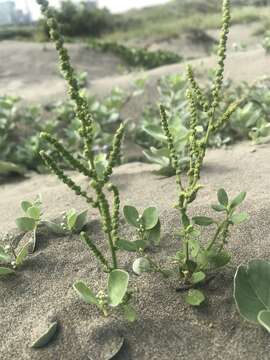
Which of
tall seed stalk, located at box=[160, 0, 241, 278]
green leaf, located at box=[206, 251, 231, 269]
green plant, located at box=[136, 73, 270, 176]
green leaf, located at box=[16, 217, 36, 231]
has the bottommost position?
green plant, located at box=[136, 73, 270, 176]

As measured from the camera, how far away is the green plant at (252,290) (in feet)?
5.09

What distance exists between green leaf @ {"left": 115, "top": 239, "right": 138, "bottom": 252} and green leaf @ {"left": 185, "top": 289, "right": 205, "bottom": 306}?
0.22 metres

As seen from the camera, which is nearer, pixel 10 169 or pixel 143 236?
pixel 143 236

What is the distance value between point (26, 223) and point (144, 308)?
0.65 m

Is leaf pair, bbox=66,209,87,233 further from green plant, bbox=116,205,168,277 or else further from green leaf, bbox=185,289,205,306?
green leaf, bbox=185,289,205,306

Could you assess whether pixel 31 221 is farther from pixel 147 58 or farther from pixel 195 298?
pixel 147 58

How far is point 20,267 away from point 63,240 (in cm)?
21

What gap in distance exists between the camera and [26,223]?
83.0 inches

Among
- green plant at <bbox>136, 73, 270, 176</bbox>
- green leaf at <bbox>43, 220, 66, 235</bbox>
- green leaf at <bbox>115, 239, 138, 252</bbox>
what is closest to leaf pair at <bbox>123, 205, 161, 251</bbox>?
green leaf at <bbox>115, 239, 138, 252</bbox>

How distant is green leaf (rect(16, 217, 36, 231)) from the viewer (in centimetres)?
210

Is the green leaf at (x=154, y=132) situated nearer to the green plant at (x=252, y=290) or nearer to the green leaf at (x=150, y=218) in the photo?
the green leaf at (x=150, y=218)

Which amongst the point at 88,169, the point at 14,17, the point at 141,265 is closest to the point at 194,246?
the point at 141,265

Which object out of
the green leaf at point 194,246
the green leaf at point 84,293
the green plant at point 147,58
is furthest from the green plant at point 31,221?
the green plant at point 147,58

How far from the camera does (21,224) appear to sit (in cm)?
211
